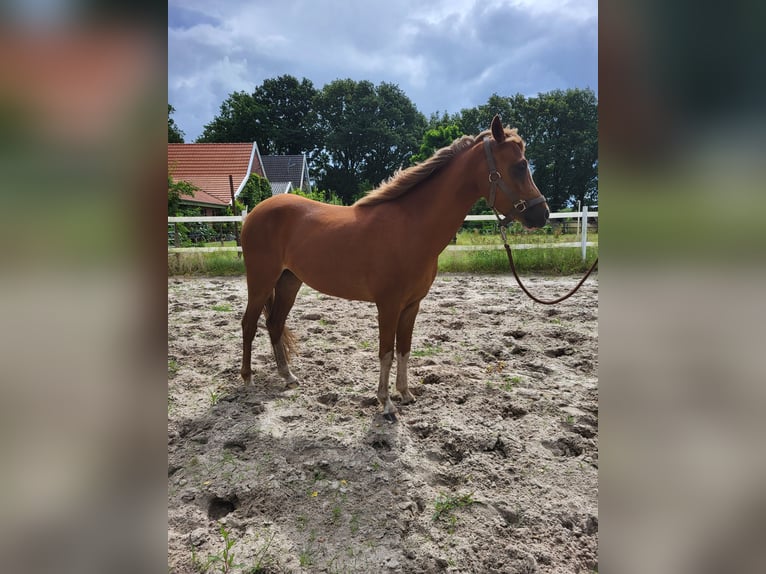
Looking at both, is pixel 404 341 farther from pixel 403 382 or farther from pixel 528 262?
pixel 528 262

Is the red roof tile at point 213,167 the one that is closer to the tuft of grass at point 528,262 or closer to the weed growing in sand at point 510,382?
the tuft of grass at point 528,262

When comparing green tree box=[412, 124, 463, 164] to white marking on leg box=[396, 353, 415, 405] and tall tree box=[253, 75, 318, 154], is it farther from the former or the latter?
tall tree box=[253, 75, 318, 154]

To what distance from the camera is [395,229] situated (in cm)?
279

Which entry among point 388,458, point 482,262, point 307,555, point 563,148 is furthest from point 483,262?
point 563,148

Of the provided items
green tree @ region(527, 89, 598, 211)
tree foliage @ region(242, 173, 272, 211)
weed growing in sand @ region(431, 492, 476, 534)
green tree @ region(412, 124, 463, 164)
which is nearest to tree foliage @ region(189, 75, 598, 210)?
green tree @ region(527, 89, 598, 211)

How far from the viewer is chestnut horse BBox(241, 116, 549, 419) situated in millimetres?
2570

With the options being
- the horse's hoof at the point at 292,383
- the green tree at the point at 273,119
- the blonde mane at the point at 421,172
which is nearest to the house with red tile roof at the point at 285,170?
the green tree at the point at 273,119

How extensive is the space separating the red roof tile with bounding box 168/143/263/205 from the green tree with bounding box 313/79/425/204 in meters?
21.3

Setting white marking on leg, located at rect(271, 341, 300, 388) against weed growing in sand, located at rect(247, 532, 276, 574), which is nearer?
weed growing in sand, located at rect(247, 532, 276, 574)

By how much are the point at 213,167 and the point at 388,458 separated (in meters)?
22.1

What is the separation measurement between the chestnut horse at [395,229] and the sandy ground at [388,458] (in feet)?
1.72

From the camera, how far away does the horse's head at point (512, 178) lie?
2531mm
